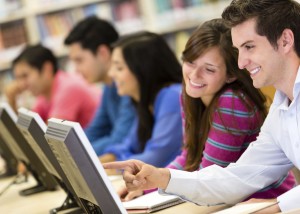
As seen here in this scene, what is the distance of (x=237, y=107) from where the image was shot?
2189 mm

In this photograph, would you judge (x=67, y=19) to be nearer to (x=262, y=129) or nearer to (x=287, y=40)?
(x=262, y=129)

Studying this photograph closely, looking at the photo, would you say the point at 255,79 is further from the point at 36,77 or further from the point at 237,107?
the point at 36,77

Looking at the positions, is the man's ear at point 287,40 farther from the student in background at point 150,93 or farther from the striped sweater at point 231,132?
the student in background at point 150,93

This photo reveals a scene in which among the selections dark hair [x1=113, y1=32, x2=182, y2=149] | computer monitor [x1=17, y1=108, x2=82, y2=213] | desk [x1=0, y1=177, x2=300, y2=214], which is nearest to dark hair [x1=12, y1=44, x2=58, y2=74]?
dark hair [x1=113, y1=32, x2=182, y2=149]

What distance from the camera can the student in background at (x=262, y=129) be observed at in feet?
6.07

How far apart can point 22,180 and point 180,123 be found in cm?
88

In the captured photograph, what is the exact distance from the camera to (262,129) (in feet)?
6.69

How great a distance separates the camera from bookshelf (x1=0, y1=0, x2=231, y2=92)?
17.7 ft

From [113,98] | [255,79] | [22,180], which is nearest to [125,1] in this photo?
[113,98]

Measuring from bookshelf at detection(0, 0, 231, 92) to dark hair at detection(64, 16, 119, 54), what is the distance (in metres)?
1.43

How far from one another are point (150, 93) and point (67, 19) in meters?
2.84

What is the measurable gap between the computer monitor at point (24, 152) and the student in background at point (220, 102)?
46 cm

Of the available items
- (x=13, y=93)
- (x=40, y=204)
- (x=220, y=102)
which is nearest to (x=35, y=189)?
(x=40, y=204)

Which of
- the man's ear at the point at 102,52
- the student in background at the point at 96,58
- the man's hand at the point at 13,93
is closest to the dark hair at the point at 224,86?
the student in background at the point at 96,58
